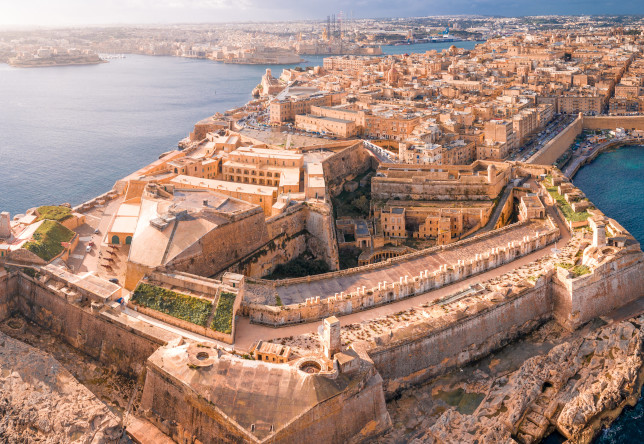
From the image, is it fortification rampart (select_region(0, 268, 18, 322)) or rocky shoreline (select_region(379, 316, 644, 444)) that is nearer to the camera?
rocky shoreline (select_region(379, 316, 644, 444))

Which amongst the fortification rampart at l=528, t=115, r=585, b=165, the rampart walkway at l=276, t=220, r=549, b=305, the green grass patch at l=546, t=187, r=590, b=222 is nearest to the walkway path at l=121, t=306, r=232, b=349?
the rampart walkway at l=276, t=220, r=549, b=305

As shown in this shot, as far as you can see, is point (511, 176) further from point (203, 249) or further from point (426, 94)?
point (426, 94)

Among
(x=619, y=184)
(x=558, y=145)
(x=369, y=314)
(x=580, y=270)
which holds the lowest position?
(x=369, y=314)

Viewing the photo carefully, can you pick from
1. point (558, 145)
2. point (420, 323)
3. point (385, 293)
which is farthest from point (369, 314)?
point (558, 145)

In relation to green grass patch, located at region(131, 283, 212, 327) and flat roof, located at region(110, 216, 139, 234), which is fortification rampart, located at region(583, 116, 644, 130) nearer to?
flat roof, located at region(110, 216, 139, 234)

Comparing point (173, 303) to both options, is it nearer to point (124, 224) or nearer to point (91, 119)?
point (124, 224)

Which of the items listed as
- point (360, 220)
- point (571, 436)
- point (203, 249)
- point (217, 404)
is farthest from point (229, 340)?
point (360, 220)
